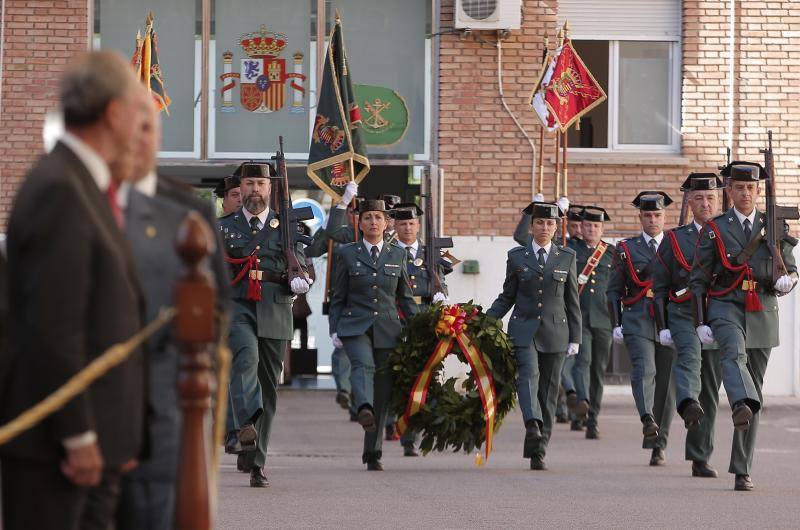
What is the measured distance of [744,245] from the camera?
11.4 m

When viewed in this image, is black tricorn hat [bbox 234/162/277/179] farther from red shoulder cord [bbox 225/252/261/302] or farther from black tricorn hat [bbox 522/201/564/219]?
black tricorn hat [bbox 522/201/564/219]

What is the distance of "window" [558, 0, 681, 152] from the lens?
67.7 feet

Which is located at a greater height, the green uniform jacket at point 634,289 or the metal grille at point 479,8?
the metal grille at point 479,8

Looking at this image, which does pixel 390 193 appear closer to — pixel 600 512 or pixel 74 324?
pixel 600 512

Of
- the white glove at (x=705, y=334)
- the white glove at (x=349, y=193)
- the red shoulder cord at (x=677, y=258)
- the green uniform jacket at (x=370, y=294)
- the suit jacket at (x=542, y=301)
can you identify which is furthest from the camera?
the white glove at (x=349, y=193)

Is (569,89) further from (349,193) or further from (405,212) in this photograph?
(349,193)

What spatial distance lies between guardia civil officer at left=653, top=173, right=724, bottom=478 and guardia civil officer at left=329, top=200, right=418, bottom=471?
6.50 ft

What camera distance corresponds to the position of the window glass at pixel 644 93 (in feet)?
68.1

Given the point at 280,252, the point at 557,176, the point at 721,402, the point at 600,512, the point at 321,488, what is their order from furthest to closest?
the point at 721,402 → the point at 557,176 → the point at 280,252 → the point at 321,488 → the point at 600,512

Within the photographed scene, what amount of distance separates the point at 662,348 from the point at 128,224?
31.1 ft

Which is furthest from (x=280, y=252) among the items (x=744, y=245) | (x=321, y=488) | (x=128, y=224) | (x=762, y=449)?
(x=128, y=224)

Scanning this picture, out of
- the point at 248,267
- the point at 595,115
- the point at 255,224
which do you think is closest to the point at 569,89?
the point at 595,115

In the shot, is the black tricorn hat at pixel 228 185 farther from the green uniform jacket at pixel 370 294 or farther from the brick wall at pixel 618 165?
the brick wall at pixel 618 165

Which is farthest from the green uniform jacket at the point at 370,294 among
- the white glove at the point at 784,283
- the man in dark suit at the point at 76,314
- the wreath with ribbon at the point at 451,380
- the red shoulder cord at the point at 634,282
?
the man in dark suit at the point at 76,314
